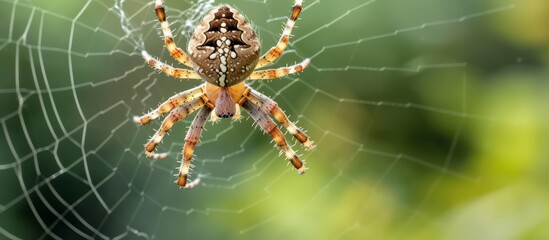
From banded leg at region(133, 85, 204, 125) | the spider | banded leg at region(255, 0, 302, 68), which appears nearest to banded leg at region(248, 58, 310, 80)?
the spider

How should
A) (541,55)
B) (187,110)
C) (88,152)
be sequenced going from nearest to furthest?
1. (187,110)
2. (541,55)
3. (88,152)

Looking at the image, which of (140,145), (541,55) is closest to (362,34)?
(541,55)

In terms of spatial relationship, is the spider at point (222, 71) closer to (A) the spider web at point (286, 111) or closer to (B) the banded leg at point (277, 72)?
(B) the banded leg at point (277, 72)

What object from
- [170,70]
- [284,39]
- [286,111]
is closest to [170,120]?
[170,70]

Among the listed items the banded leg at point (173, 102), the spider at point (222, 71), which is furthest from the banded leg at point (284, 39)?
the banded leg at point (173, 102)

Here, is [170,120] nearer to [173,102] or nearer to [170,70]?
[173,102]

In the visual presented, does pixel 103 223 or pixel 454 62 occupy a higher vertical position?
pixel 454 62

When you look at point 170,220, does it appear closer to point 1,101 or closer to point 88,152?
point 88,152
